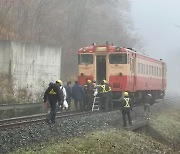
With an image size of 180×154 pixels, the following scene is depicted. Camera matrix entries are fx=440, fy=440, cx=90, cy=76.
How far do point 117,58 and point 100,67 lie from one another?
1218 mm

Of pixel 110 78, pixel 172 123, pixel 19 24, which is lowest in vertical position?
pixel 172 123

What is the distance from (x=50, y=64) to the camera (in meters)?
26.3

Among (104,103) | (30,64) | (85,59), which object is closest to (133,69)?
(85,59)

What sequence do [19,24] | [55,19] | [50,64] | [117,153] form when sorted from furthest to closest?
[55,19] → [19,24] → [50,64] → [117,153]

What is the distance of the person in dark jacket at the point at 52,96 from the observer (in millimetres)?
15258

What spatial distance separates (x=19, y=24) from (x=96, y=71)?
34.7 ft

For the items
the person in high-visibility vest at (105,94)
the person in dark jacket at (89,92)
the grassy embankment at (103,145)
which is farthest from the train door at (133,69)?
the grassy embankment at (103,145)

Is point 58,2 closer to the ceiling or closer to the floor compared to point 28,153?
closer to the ceiling

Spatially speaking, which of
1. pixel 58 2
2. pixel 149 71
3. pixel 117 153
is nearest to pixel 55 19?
pixel 58 2

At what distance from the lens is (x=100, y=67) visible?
25188mm

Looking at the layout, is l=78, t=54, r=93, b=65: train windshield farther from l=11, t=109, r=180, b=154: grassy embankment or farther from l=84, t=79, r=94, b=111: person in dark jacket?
l=11, t=109, r=180, b=154: grassy embankment

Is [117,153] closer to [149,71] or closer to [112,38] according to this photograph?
[149,71]

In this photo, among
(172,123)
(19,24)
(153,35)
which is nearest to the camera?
(172,123)

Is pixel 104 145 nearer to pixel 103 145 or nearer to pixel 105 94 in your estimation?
pixel 103 145
